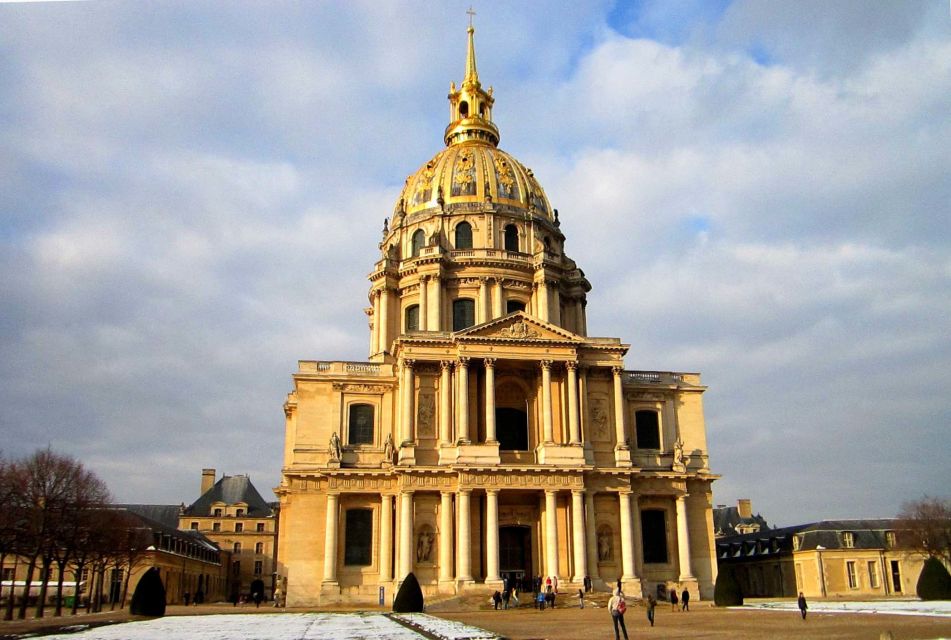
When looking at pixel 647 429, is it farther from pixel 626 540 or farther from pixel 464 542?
pixel 464 542

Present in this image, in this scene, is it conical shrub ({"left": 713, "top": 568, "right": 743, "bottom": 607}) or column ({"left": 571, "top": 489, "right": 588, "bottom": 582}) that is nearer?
conical shrub ({"left": 713, "top": 568, "right": 743, "bottom": 607})

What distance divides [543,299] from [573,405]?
39.3ft

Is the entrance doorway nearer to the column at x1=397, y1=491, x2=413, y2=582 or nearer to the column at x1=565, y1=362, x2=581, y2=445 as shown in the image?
the column at x1=397, y1=491, x2=413, y2=582

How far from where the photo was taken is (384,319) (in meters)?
59.0

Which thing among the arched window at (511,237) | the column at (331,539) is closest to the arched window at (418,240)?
the arched window at (511,237)

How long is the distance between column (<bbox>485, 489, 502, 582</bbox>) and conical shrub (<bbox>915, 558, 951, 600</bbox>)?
62.7 feet

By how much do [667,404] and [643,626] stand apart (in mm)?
26744

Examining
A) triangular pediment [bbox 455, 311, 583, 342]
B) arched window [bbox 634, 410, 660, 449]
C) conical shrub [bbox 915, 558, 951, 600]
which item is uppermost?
triangular pediment [bbox 455, 311, 583, 342]

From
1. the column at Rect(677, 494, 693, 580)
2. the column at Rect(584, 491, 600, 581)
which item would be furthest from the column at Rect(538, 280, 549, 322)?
the column at Rect(677, 494, 693, 580)

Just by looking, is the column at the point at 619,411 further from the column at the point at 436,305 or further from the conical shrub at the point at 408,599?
the conical shrub at the point at 408,599

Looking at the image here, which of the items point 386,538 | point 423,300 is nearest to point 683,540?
point 386,538

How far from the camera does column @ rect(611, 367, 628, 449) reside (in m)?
47.8

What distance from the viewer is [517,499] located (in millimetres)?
47406

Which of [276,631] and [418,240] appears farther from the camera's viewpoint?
[418,240]
